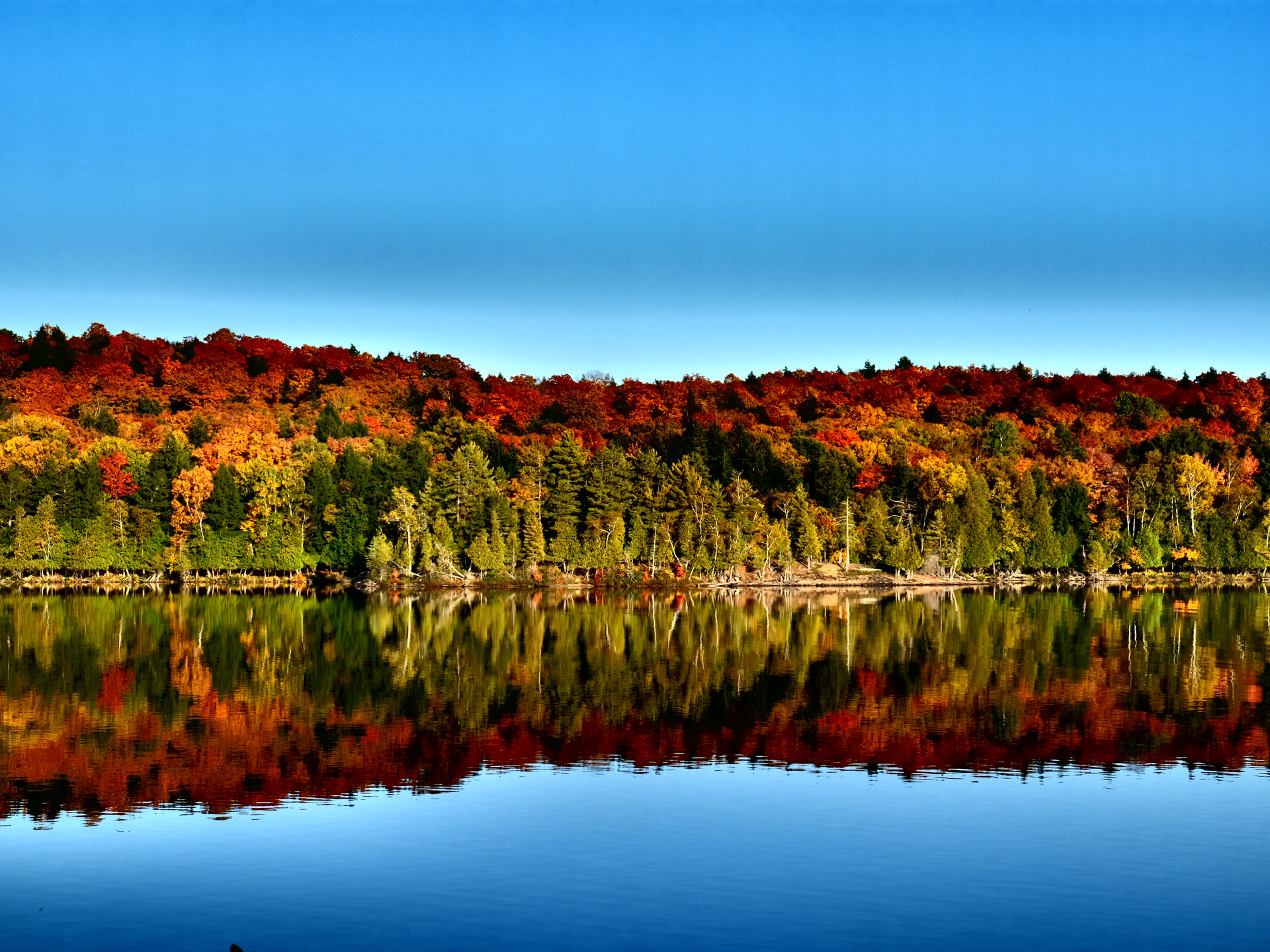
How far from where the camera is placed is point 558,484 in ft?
263

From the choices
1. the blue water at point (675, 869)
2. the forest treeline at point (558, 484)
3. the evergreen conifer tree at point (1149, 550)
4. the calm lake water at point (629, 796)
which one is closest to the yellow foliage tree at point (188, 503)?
the forest treeline at point (558, 484)

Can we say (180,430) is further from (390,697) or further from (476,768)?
(476,768)

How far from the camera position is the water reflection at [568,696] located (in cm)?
2419

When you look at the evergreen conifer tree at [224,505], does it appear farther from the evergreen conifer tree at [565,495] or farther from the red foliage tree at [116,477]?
the evergreen conifer tree at [565,495]

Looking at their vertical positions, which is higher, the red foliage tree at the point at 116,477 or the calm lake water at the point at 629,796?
the red foliage tree at the point at 116,477

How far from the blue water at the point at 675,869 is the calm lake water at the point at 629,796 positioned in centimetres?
6

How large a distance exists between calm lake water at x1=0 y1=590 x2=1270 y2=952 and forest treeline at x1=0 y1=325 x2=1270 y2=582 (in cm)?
3531

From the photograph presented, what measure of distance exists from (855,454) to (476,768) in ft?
240

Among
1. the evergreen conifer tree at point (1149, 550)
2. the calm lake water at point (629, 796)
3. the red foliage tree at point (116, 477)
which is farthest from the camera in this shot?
the evergreen conifer tree at point (1149, 550)

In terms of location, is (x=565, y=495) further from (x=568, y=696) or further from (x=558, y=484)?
(x=568, y=696)

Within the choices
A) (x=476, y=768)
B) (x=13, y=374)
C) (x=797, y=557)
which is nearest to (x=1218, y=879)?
(x=476, y=768)

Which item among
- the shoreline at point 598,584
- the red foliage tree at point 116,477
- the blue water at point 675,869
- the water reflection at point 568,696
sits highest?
the red foliage tree at point 116,477

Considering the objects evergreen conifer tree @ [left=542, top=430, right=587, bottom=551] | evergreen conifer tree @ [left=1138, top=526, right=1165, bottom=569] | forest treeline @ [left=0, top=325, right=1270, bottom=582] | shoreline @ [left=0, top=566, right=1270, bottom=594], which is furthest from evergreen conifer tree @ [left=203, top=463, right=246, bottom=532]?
evergreen conifer tree @ [left=1138, top=526, right=1165, bottom=569]

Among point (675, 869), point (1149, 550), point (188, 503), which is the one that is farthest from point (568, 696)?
point (1149, 550)
